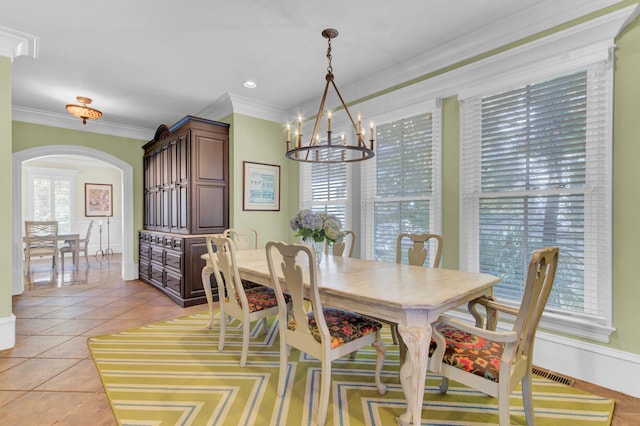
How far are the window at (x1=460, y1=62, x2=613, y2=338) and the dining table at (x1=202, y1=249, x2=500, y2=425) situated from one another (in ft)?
2.47

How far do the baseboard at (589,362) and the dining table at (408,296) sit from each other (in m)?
0.92

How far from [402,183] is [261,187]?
6.91 ft

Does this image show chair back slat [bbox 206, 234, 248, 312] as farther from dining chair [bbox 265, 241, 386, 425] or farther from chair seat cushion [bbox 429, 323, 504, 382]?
chair seat cushion [bbox 429, 323, 504, 382]

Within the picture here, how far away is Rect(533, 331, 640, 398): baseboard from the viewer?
209 cm

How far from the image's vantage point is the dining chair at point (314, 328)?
69.2 inches

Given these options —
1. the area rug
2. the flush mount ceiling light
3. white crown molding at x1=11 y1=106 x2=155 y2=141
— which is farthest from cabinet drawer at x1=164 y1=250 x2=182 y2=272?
white crown molding at x1=11 y1=106 x2=155 y2=141

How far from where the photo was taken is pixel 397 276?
7.04ft

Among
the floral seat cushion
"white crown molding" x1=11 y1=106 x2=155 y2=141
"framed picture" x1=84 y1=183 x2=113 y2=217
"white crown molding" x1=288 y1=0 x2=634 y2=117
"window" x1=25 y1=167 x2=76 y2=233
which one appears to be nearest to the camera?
the floral seat cushion

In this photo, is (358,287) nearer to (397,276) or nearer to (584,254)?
(397,276)

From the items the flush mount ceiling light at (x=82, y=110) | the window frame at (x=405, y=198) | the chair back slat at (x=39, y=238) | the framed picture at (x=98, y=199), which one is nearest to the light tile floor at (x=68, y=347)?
the chair back slat at (x=39, y=238)

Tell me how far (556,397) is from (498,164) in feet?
5.67

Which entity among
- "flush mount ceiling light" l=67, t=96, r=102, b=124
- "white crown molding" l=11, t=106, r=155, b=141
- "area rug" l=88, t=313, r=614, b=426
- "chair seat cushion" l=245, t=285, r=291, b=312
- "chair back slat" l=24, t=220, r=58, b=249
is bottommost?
"area rug" l=88, t=313, r=614, b=426

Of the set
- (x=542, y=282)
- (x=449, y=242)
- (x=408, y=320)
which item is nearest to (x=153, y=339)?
(x=408, y=320)

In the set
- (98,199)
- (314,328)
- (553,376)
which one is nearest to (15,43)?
(314,328)
